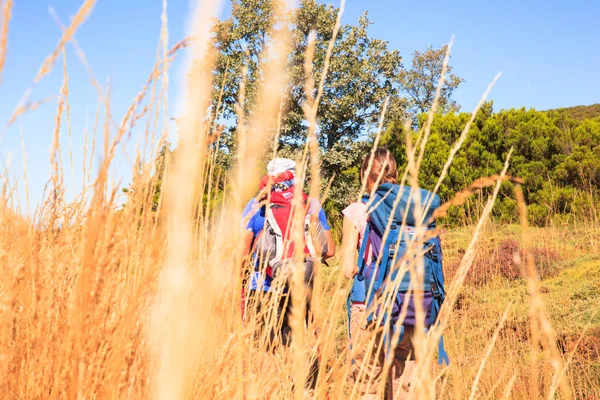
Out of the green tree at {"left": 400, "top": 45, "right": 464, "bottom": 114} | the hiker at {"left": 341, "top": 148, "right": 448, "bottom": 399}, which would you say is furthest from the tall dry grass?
the green tree at {"left": 400, "top": 45, "right": 464, "bottom": 114}

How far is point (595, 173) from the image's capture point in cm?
1118

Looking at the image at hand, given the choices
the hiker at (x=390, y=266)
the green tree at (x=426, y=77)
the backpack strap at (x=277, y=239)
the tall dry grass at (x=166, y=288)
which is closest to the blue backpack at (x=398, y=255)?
the hiker at (x=390, y=266)

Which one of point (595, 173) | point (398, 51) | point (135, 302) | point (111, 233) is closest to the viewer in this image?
point (111, 233)

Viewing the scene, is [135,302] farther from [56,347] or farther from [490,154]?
[490,154]

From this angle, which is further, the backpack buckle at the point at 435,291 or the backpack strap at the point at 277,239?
the backpack strap at the point at 277,239

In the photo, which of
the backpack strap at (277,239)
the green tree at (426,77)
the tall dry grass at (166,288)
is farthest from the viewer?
the green tree at (426,77)

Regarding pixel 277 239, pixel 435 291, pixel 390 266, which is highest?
pixel 277 239

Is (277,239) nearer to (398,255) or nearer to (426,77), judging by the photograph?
(398,255)

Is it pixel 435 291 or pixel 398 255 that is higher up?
pixel 398 255

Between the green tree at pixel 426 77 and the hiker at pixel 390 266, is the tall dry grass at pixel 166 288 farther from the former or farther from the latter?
the green tree at pixel 426 77

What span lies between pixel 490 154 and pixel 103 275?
12.7 meters

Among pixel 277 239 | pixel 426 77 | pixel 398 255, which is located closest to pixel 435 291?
pixel 398 255

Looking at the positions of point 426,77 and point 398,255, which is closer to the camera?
point 398,255

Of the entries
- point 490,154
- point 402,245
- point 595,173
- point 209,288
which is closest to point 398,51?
point 490,154
